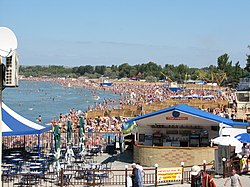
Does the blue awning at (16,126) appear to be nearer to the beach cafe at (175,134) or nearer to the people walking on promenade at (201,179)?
the beach cafe at (175,134)

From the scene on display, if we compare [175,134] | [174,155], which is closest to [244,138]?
[174,155]

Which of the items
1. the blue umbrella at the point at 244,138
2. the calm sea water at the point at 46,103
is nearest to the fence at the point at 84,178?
the blue umbrella at the point at 244,138

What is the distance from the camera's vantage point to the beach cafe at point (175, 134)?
17.7 m

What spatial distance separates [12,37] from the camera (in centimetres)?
733

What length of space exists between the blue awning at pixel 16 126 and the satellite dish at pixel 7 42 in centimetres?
1015

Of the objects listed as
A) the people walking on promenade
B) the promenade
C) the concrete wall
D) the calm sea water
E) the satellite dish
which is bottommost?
the calm sea water

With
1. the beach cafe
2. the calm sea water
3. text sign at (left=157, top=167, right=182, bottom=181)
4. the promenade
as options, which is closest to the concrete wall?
the beach cafe

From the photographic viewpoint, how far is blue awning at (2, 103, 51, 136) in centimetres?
1727

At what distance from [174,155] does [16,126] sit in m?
5.90

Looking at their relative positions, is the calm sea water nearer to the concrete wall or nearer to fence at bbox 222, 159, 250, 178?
the concrete wall

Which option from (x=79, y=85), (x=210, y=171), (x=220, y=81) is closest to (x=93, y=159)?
(x=210, y=171)

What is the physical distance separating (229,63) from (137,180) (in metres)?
113

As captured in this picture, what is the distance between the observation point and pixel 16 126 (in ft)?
58.1

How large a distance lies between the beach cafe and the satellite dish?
36.5 ft
